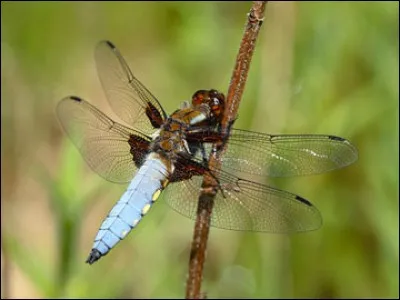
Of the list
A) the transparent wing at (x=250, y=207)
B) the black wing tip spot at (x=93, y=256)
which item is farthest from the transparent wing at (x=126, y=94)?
the black wing tip spot at (x=93, y=256)

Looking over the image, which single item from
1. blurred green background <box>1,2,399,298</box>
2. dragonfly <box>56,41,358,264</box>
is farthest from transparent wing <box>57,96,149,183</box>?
blurred green background <box>1,2,399,298</box>

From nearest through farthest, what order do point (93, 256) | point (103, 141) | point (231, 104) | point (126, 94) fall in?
point (231, 104)
point (93, 256)
point (103, 141)
point (126, 94)

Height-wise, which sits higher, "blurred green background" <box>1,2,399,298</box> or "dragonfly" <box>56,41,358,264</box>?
"blurred green background" <box>1,2,399,298</box>

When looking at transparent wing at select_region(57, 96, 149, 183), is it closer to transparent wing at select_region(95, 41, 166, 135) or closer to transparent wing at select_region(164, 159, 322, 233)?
transparent wing at select_region(95, 41, 166, 135)

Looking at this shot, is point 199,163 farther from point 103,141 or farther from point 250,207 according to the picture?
point 103,141

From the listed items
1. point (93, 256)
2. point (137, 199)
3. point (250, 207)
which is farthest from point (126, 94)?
point (93, 256)

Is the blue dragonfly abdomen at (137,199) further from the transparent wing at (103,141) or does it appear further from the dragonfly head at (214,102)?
the dragonfly head at (214,102)
